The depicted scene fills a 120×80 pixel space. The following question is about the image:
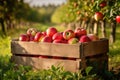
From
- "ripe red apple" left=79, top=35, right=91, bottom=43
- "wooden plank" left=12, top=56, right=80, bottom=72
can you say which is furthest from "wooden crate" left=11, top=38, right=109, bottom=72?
"ripe red apple" left=79, top=35, right=91, bottom=43

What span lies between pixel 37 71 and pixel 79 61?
2.79 ft

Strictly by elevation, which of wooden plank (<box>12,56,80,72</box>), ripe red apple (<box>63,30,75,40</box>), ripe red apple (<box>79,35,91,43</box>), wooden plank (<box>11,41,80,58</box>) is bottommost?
wooden plank (<box>12,56,80,72</box>)

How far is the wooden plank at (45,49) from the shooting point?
19.3 feet

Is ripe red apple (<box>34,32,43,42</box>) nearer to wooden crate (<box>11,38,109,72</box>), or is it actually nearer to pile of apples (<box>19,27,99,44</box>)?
pile of apples (<box>19,27,99,44</box>)

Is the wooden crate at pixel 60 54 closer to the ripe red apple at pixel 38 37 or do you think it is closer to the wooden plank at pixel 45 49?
the wooden plank at pixel 45 49

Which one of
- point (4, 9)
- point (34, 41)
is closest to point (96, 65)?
point (34, 41)

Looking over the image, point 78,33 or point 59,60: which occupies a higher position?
point 78,33

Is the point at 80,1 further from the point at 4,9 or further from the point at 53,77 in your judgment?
the point at 4,9

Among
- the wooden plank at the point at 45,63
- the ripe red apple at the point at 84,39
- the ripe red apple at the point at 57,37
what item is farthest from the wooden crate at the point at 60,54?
the ripe red apple at the point at 57,37

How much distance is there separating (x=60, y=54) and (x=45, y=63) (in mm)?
386

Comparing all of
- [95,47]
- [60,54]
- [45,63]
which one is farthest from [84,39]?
[45,63]

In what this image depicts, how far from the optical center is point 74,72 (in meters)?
5.92

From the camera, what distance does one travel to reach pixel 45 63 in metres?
6.28

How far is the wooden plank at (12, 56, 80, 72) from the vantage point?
19.5 ft
